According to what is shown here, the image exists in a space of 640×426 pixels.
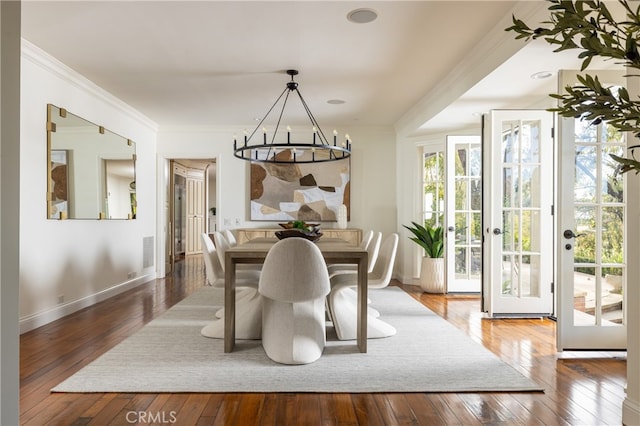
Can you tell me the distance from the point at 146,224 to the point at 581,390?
5493 mm

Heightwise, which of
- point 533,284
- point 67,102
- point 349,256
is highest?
point 67,102

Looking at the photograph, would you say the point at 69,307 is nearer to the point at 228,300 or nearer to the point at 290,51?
the point at 228,300

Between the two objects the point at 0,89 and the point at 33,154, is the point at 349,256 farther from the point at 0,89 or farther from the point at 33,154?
the point at 33,154

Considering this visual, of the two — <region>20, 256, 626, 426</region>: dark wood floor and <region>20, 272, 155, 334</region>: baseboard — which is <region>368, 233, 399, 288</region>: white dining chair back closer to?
<region>20, 256, 626, 426</region>: dark wood floor

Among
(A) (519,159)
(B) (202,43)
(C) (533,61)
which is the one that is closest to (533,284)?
(A) (519,159)

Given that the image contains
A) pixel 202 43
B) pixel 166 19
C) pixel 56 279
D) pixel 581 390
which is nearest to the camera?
pixel 581 390

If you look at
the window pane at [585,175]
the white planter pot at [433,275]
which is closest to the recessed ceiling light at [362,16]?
the window pane at [585,175]

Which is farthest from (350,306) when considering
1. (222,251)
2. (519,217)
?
(519,217)

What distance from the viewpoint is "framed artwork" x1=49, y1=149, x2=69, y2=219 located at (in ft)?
12.1

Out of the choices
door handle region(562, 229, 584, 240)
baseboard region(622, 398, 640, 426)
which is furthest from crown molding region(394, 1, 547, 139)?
baseboard region(622, 398, 640, 426)

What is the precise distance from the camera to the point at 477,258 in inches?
202

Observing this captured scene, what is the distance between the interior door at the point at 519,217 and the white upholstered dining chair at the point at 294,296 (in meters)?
2.03

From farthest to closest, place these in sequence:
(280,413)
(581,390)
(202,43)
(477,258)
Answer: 1. (477,258)
2. (202,43)
3. (581,390)
4. (280,413)

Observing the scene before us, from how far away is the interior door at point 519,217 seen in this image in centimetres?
380
